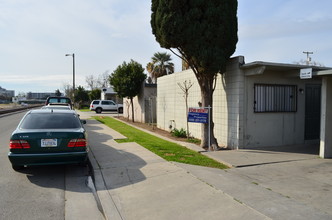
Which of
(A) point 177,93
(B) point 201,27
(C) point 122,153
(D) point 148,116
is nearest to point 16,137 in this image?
(C) point 122,153

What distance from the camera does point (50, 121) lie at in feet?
21.0

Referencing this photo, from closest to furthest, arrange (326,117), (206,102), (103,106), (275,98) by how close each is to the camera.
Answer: (326,117) → (206,102) → (275,98) → (103,106)

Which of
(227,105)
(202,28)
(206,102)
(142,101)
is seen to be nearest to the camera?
(202,28)

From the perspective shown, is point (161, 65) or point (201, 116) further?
point (161, 65)

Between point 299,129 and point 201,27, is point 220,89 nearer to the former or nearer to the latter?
point 201,27

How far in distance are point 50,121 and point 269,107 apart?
729 centimetres

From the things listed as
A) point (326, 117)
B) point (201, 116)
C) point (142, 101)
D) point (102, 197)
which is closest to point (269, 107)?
point (326, 117)

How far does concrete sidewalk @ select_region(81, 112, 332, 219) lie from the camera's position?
3914 millimetres

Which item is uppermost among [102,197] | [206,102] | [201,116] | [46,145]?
[206,102]

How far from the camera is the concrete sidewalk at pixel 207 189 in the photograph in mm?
3914

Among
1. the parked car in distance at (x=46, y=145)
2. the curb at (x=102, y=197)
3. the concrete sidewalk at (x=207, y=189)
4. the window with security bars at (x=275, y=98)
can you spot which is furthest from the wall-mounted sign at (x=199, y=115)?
the parked car in distance at (x=46, y=145)

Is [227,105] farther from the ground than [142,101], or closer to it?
closer to it

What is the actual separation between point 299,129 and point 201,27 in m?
5.58

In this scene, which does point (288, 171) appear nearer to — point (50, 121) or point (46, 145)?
point (46, 145)
